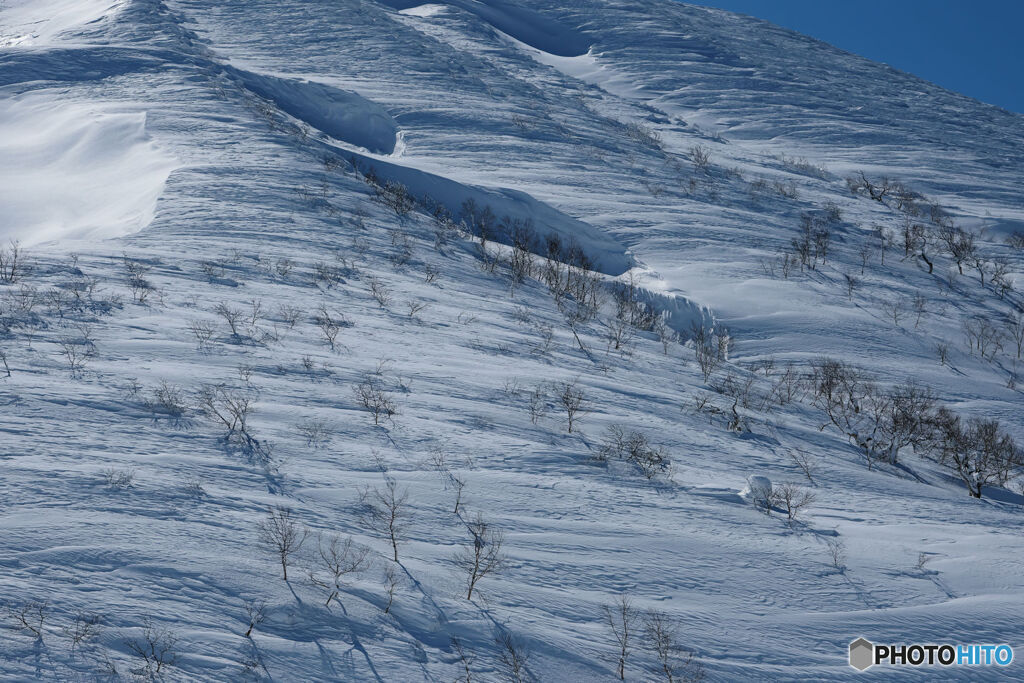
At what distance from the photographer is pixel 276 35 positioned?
3130 centimetres

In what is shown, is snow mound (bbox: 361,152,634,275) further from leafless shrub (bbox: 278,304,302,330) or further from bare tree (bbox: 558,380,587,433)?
bare tree (bbox: 558,380,587,433)

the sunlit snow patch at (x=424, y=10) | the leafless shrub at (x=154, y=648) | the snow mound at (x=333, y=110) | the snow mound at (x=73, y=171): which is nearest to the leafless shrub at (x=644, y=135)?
the snow mound at (x=333, y=110)

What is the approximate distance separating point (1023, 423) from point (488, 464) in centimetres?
907

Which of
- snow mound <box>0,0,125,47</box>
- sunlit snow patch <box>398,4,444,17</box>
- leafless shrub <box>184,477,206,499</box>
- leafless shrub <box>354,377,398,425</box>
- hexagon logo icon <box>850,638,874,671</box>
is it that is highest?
sunlit snow patch <box>398,4,444,17</box>

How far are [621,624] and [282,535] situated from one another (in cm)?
214

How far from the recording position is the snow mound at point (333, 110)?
22703 mm

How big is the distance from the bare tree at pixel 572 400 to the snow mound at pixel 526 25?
35788mm

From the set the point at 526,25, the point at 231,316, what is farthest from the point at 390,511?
the point at 526,25

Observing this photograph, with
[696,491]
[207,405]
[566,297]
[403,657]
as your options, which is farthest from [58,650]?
[566,297]

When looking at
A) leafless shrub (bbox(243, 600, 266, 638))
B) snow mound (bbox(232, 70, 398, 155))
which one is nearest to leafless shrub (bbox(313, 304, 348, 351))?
leafless shrub (bbox(243, 600, 266, 638))

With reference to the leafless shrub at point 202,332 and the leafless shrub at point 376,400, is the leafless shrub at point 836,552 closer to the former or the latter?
the leafless shrub at point 376,400

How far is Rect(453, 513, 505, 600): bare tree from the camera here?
4543 mm

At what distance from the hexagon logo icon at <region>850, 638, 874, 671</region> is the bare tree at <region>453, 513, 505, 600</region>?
2193mm

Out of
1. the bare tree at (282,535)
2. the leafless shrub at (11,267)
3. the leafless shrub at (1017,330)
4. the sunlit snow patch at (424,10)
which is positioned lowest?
the leafless shrub at (1017,330)
